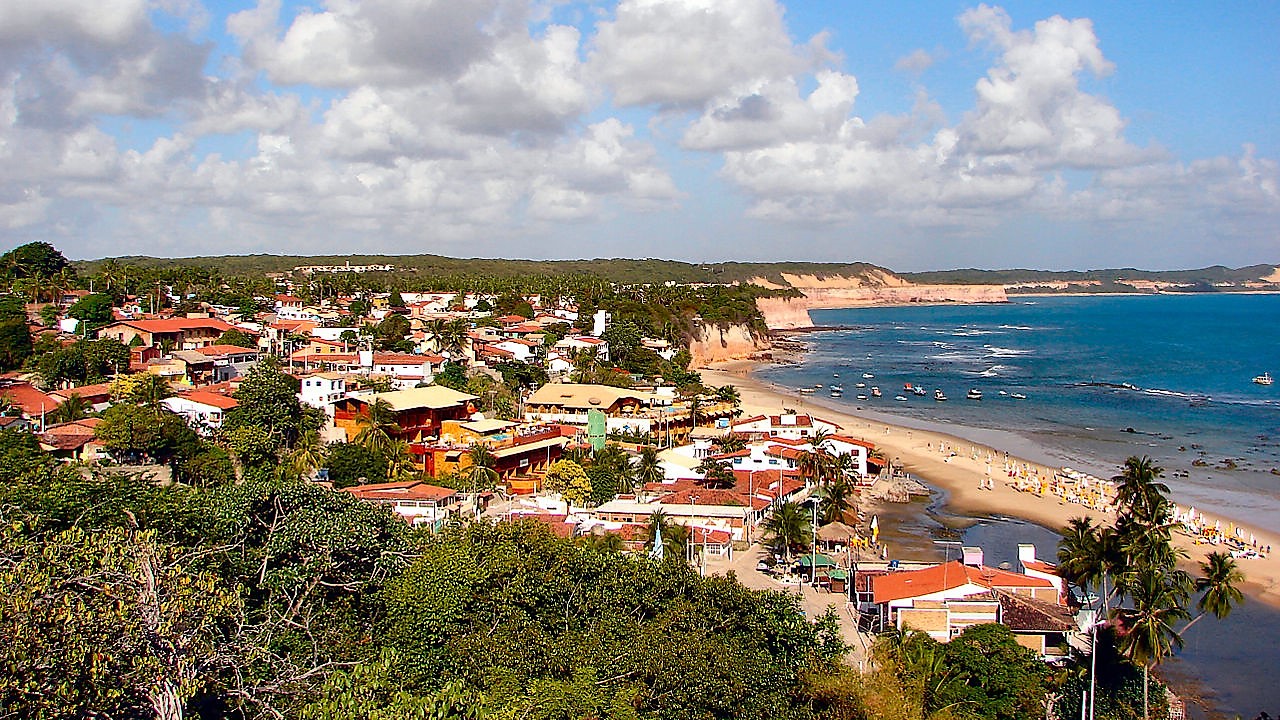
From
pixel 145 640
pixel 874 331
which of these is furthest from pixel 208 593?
pixel 874 331

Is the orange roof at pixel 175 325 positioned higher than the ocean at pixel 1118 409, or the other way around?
the orange roof at pixel 175 325

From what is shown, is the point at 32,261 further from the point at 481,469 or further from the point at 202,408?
the point at 481,469

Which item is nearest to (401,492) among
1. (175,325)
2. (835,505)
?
(835,505)

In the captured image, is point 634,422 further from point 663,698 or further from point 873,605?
point 663,698

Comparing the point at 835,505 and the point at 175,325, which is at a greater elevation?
the point at 175,325

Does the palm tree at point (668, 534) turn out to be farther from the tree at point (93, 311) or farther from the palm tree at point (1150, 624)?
the tree at point (93, 311)

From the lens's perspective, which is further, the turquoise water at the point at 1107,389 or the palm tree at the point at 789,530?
the turquoise water at the point at 1107,389

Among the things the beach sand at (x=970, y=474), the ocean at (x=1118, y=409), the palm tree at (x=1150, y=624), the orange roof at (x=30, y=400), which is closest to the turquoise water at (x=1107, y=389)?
the ocean at (x=1118, y=409)
